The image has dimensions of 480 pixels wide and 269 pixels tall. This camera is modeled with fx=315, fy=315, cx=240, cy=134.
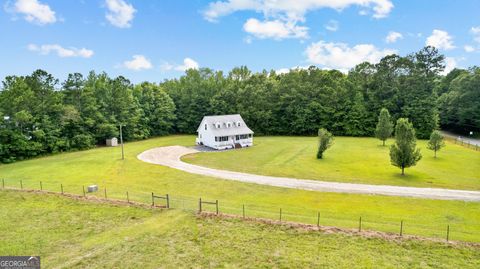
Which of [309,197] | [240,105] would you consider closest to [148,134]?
Result: [240,105]

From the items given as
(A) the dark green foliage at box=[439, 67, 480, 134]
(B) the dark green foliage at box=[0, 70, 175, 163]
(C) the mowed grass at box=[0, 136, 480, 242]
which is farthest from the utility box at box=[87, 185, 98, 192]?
(A) the dark green foliage at box=[439, 67, 480, 134]

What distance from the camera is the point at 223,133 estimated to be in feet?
163

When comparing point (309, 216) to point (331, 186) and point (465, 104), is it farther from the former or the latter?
point (465, 104)

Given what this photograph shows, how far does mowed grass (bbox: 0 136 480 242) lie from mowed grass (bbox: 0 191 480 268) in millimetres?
2122

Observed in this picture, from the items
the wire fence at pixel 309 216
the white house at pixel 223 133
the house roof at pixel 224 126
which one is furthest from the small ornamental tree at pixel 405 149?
the house roof at pixel 224 126

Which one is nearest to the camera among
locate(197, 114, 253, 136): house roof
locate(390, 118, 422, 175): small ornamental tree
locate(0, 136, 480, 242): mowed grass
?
locate(0, 136, 480, 242): mowed grass

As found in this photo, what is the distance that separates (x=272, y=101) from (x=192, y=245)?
5407 cm

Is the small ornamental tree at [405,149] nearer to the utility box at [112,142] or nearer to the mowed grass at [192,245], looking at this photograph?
the mowed grass at [192,245]

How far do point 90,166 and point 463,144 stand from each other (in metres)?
53.2

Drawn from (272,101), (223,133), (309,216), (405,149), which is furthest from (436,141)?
(272,101)

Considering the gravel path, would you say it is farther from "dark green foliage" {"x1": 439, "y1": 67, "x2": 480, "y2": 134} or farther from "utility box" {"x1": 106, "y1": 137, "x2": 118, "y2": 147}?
"dark green foliage" {"x1": 439, "y1": 67, "x2": 480, "y2": 134}

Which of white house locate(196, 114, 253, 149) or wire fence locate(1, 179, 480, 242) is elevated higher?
white house locate(196, 114, 253, 149)

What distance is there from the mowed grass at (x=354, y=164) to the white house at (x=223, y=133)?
383 centimetres

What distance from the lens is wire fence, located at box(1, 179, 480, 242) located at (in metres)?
16.8
